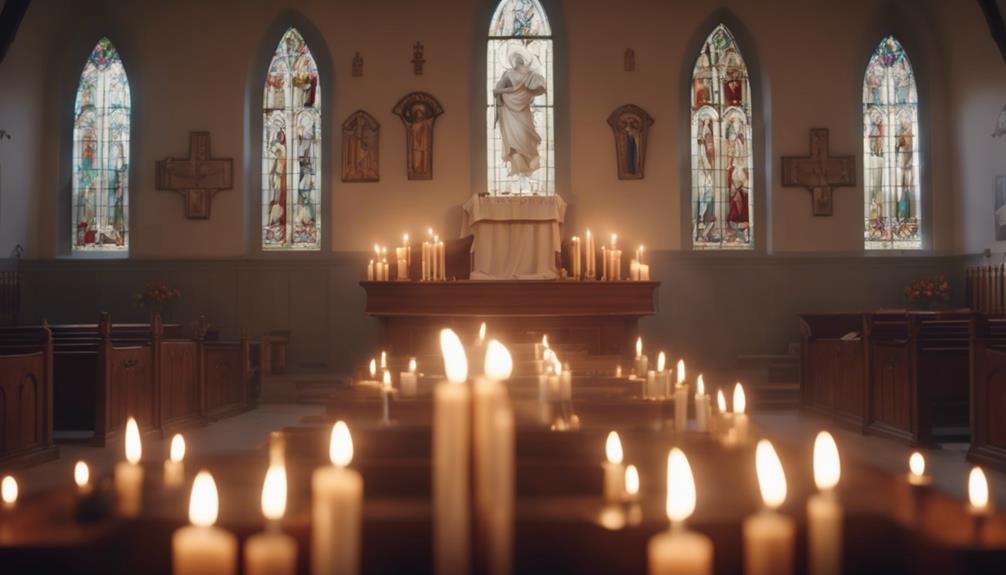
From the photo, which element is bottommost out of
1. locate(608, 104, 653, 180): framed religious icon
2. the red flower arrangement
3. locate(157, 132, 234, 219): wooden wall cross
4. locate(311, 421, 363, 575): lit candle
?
locate(311, 421, 363, 575): lit candle

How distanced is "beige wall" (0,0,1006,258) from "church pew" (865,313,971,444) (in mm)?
5033

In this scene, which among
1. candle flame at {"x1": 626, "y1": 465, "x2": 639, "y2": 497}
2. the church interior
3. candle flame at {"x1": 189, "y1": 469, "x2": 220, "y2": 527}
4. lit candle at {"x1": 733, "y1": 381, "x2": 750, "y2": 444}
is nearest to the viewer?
candle flame at {"x1": 189, "y1": 469, "x2": 220, "y2": 527}

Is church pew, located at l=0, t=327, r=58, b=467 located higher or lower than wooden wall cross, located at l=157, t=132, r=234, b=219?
lower

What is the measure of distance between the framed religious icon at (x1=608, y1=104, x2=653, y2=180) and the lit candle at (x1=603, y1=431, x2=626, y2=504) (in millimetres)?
11908

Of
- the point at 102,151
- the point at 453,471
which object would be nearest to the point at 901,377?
the point at 453,471

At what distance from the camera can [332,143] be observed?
14.2m

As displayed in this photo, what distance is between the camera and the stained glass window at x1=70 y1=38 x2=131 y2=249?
576 inches

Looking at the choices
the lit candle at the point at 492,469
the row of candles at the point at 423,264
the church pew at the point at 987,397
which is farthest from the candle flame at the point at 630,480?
the row of candles at the point at 423,264

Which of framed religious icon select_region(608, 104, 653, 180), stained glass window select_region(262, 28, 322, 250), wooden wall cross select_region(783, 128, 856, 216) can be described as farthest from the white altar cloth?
wooden wall cross select_region(783, 128, 856, 216)

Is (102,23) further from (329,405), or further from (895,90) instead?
(895,90)

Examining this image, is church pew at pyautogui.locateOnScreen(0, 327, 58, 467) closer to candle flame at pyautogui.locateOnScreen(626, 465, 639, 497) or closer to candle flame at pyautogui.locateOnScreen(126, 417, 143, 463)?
candle flame at pyautogui.locateOnScreen(126, 417, 143, 463)

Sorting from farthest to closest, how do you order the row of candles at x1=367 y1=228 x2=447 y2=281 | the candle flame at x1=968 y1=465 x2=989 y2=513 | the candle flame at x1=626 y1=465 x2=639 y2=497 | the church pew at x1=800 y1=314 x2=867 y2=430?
the row of candles at x1=367 y1=228 x2=447 y2=281, the church pew at x1=800 y1=314 x2=867 y2=430, the candle flame at x1=626 y1=465 x2=639 y2=497, the candle flame at x1=968 y1=465 x2=989 y2=513

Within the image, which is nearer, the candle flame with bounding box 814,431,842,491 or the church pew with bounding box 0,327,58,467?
the candle flame with bounding box 814,431,842,491

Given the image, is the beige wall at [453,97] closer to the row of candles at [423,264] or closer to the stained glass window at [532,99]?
the stained glass window at [532,99]
